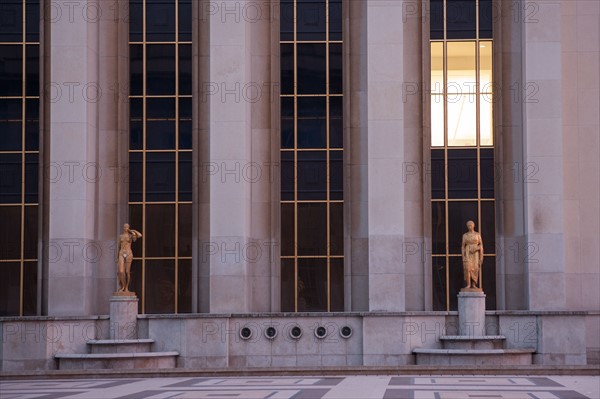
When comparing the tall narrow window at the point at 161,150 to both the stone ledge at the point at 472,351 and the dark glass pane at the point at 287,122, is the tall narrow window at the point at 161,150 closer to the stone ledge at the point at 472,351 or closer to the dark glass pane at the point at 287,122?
the dark glass pane at the point at 287,122

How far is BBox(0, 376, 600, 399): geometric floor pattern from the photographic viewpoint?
28.3 m

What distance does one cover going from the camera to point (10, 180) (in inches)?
1769

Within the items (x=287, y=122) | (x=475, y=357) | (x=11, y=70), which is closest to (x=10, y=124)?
(x=11, y=70)

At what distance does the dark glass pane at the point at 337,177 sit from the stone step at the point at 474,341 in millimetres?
7940

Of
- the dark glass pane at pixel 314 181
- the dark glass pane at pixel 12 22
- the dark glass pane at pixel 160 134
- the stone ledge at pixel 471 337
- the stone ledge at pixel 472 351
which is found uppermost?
the dark glass pane at pixel 12 22

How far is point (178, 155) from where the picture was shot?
45.4m

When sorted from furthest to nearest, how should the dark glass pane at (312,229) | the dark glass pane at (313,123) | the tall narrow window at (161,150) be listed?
the dark glass pane at (313,123), the dark glass pane at (312,229), the tall narrow window at (161,150)

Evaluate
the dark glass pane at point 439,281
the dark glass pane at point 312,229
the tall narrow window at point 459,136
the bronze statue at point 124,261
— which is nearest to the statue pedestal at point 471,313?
the dark glass pane at point 439,281

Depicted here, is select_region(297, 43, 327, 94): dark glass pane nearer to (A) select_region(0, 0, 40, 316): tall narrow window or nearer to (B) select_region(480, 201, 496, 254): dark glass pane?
(B) select_region(480, 201, 496, 254): dark glass pane

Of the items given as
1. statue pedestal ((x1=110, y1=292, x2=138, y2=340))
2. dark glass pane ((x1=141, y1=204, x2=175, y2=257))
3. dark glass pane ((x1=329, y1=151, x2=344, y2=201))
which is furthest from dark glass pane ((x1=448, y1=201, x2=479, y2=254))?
statue pedestal ((x1=110, y1=292, x2=138, y2=340))

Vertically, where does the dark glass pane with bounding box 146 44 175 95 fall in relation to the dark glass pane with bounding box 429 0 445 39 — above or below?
below

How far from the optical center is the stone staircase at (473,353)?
3912 cm

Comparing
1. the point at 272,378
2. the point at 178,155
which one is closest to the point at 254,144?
the point at 178,155

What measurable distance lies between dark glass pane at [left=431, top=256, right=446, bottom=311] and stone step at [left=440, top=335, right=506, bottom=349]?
405cm
